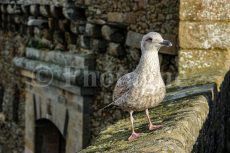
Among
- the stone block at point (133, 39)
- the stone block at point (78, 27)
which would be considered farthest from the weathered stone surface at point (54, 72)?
the stone block at point (133, 39)

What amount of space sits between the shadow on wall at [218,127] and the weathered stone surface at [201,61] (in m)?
0.12

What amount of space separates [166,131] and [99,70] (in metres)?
3.81

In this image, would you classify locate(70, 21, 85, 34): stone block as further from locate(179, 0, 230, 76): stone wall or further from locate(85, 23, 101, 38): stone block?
locate(179, 0, 230, 76): stone wall

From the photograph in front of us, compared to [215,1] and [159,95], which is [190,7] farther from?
[159,95]

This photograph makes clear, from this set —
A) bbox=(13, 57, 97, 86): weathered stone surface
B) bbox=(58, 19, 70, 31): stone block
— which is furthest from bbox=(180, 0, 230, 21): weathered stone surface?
bbox=(58, 19, 70, 31): stone block

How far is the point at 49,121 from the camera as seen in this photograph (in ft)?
27.9

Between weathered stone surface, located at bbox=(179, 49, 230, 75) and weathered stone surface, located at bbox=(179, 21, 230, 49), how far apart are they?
2.0 inches

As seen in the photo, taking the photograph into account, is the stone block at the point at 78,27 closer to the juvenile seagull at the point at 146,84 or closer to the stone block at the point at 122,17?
the stone block at the point at 122,17

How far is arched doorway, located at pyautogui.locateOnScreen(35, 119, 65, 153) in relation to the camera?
330 inches

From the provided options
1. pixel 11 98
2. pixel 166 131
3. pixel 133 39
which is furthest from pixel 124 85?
pixel 11 98

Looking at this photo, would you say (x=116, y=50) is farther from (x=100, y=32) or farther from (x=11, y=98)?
(x=11, y=98)

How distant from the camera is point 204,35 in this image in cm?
454

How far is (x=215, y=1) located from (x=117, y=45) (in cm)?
148

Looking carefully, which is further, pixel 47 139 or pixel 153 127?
pixel 47 139
